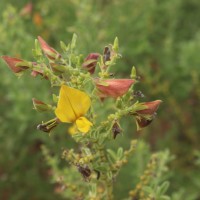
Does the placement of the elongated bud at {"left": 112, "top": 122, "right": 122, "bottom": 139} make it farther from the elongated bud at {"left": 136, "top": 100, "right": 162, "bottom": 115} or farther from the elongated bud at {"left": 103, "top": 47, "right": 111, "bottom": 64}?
the elongated bud at {"left": 103, "top": 47, "right": 111, "bottom": 64}

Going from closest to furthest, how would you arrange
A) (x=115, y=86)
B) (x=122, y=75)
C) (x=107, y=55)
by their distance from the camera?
1. (x=115, y=86)
2. (x=107, y=55)
3. (x=122, y=75)

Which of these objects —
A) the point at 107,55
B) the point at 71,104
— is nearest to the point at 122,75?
the point at 107,55

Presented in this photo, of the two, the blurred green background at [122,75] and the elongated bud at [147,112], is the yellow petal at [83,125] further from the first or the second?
the blurred green background at [122,75]

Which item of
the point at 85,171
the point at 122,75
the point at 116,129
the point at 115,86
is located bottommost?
the point at 122,75

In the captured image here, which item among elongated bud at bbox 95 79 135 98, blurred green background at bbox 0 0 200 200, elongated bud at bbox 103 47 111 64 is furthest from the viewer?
blurred green background at bbox 0 0 200 200

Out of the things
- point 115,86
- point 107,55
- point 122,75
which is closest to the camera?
point 115,86

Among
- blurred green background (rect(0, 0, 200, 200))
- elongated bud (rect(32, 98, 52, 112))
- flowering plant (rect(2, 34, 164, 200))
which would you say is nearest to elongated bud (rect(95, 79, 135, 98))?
flowering plant (rect(2, 34, 164, 200))

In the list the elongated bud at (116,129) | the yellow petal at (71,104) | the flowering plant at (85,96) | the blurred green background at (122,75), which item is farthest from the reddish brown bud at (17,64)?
the blurred green background at (122,75)

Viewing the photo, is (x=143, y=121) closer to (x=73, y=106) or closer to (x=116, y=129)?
(x=116, y=129)
